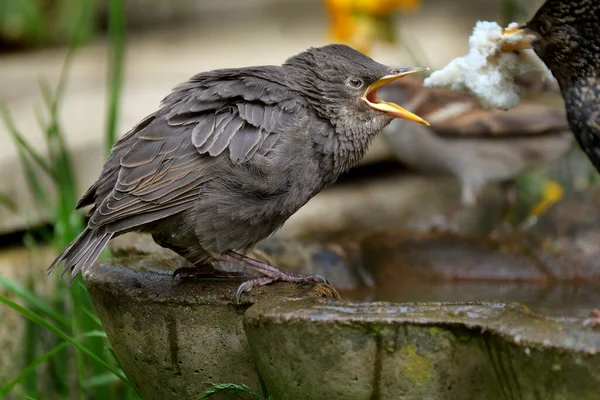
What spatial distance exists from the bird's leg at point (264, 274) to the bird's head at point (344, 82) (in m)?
0.58

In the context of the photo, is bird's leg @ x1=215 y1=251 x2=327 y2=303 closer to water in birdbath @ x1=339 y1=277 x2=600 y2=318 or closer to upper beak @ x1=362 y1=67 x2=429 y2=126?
upper beak @ x1=362 y1=67 x2=429 y2=126

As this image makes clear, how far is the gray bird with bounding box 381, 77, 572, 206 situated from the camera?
623cm

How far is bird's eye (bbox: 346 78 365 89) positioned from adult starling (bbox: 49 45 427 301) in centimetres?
9

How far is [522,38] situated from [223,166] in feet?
3.89

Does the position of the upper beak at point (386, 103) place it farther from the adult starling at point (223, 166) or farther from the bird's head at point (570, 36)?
the bird's head at point (570, 36)

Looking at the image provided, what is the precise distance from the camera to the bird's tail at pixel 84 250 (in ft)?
9.56

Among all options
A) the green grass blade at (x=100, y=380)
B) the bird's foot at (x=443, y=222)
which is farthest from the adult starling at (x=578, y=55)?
the bird's foot at (x=443, y=222)

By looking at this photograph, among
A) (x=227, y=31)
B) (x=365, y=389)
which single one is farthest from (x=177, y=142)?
(x=227, y=31)

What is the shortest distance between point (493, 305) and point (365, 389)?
0.41 meters

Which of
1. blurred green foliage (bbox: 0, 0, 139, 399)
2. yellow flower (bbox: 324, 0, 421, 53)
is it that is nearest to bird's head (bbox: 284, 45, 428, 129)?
blurred green foliage (bbox: 0, 0, 139, 399)

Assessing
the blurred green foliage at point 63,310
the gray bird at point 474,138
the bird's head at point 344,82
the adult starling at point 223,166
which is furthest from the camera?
the gray bird at point 474,138

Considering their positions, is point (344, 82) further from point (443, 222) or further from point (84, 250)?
point (443, 222)

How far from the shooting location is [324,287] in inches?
114

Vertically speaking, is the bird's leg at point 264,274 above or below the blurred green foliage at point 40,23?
below
